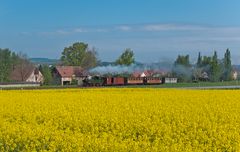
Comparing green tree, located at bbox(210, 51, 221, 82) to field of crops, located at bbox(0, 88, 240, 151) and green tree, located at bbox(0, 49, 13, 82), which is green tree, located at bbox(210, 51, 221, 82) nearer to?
green tree, located at bbox(0, 49, 13, 82)

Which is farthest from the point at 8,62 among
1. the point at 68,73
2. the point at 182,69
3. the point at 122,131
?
the point at 122,131

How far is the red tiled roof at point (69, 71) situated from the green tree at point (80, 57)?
842 centimetres

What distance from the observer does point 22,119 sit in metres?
13.6

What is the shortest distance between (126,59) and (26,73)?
20865 mm

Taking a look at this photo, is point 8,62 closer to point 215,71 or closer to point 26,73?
point 26,73

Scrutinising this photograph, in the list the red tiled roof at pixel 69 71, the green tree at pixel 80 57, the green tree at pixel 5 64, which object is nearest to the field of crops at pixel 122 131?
the green tree at pixel 5 64

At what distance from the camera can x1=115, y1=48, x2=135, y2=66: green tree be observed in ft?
343

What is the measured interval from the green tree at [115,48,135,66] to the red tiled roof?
7645 millimetres

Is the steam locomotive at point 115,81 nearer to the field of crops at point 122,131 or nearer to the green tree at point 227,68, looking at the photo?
the green tree at point 227,68

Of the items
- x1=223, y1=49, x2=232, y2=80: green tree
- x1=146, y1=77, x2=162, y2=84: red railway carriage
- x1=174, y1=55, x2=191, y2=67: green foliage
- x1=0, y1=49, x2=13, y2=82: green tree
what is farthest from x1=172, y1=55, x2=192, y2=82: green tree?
x1=0, y1=49, x2=13, y2=82: green tree

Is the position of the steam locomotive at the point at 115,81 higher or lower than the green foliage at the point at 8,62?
lower

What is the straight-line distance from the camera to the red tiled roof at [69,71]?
103000mm

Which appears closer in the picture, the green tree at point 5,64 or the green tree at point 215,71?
the green tree at point 215,71

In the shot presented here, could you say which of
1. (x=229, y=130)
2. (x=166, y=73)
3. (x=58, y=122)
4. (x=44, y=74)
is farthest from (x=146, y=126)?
(x=166, y=73)
